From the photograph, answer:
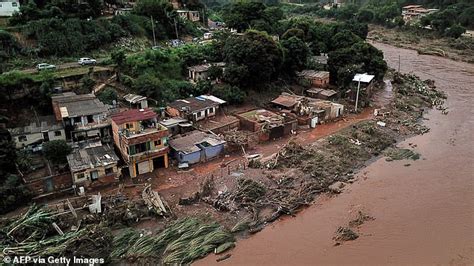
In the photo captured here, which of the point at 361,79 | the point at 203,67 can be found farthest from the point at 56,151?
the point at 361,79

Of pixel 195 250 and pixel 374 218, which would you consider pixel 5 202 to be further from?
pixel 374 218

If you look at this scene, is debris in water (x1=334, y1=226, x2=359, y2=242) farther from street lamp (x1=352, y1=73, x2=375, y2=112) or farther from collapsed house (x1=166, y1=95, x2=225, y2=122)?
street lamp (x1=352, y1=73, x2=375, y2=112)

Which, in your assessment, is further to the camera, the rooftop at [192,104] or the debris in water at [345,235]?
the rooftop at [192,104]

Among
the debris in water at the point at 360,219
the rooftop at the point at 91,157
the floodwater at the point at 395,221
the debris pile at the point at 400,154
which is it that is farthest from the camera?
the debris pile at the point at 400,154

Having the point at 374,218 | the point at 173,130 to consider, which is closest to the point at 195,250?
the point at 374,218

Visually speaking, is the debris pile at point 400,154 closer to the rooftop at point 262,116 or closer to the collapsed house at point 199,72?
the rooftop at point 262,116

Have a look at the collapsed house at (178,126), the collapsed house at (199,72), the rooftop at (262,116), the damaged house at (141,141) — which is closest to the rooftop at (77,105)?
the damaged house at (141,141)
